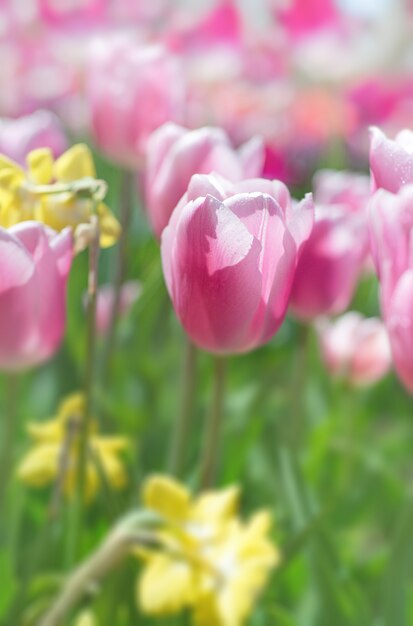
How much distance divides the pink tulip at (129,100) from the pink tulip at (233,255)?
0.29m

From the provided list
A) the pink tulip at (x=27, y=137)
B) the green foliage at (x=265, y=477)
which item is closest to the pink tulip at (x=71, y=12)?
the green foliage at (x=265, y=477)

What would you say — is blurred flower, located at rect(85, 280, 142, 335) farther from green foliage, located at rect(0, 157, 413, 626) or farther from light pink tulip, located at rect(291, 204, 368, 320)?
light pink tulip, located at rect(291, 204, 368, 320)

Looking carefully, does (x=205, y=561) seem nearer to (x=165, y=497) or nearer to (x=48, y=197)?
(x=165, y=497)

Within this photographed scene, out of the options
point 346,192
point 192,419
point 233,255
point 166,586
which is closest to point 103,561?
point 166,586

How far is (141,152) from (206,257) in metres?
0.33

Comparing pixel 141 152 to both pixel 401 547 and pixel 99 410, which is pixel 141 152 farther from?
pixel 401 547

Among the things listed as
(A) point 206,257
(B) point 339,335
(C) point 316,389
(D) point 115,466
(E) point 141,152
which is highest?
(A) point 206,257

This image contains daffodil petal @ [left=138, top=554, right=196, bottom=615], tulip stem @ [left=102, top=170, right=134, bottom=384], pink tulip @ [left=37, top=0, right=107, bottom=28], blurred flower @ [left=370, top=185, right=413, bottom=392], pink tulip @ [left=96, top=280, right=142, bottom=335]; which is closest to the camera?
blurred flower @ [left=370, top=185, right=413, bottom=392]

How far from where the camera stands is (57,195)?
1.35 ft

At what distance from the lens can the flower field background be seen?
38 cm

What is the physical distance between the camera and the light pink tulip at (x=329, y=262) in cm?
59

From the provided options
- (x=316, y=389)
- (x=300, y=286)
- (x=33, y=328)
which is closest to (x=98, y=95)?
(x=300, y=286)

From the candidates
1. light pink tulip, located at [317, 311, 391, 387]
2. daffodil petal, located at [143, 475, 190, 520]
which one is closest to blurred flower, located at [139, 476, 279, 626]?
daffodil petal, located at [143, 475, 190, 520]

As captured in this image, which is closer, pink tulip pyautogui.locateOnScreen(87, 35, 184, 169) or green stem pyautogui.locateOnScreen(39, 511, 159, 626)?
green stem pyautogui.locateOnScreen(39, 511, 159, 626)
